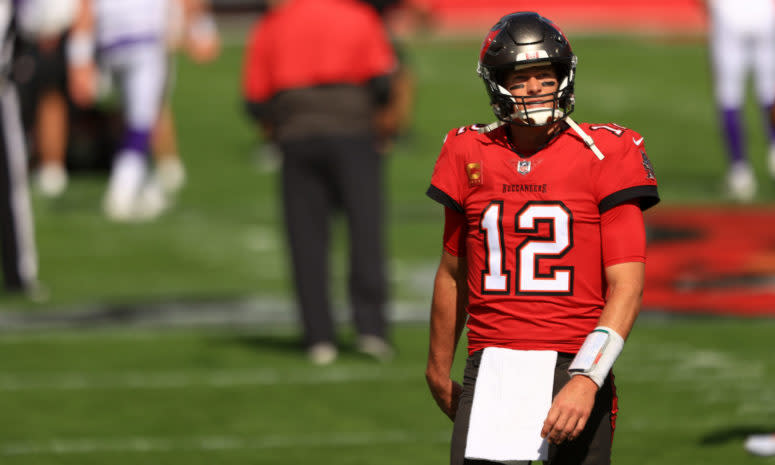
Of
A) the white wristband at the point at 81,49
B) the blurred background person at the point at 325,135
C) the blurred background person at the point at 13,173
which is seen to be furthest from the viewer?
the white wristband at the point at 81,49

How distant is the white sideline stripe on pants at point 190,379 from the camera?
26.9 ft

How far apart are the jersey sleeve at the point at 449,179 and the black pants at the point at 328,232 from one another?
4.21 metres

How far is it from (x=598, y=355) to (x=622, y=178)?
19.2 inches

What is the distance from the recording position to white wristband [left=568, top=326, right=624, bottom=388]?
4.02 m

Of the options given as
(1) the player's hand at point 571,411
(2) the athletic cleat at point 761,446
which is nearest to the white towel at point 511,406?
(1) the player's hand at point 571,411

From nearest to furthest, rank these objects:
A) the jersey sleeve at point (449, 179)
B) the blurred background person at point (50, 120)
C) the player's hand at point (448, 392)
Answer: the jersey sleeve at point (449, 179) → the player's hand at point (448, 392) → the blurred background person at point (50, 120)

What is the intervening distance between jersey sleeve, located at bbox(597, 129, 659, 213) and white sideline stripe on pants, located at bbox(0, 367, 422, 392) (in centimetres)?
409

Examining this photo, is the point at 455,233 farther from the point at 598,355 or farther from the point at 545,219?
the point at 598,355

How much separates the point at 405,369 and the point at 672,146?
10.7 meters

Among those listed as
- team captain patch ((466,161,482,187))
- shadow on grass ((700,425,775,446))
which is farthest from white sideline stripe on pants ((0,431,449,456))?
team captain patch ((466,161,482,187))

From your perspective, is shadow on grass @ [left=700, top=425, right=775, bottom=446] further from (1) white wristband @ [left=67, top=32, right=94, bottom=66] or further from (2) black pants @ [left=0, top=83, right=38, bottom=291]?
(1) white wristband @ [left=67, top=32, right=94, bottom=66]

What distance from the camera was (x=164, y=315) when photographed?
1015cm

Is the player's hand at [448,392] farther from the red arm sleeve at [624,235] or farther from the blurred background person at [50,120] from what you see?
the blurred background person at [50,120]

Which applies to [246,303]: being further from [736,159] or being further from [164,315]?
[736,159]
